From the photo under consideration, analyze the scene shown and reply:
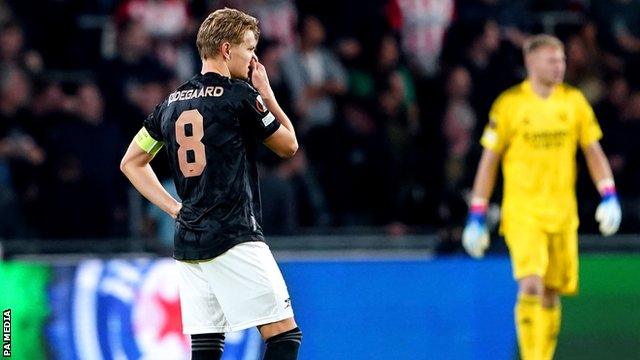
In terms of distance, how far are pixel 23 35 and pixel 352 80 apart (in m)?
2.96

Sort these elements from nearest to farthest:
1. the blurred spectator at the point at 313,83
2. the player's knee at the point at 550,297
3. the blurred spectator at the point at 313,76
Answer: the player's knee at the point at 550,297 → the blurred spectator at the point at 313,83 → the blurred spectator at the point at 313,76

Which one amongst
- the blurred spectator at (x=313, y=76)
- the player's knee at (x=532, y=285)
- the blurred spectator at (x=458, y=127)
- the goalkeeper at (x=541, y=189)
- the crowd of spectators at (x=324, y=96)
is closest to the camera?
the player's knee at (x=532, y=285)

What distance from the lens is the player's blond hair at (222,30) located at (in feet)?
21.0

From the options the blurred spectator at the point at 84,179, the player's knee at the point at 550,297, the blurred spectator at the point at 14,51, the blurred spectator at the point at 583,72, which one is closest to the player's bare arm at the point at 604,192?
the player's knee at the point at 550,297

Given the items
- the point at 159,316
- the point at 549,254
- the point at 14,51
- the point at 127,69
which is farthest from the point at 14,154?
the point at 549,254

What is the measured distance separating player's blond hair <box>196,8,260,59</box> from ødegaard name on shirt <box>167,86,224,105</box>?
0.15 meters

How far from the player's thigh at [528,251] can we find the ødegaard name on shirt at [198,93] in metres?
3.32

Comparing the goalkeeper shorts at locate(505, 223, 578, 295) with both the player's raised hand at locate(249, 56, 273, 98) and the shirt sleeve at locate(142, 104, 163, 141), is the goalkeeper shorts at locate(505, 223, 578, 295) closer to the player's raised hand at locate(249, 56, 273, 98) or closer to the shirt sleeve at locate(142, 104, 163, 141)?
the player's raised hand at locate(249, 56, 273, 98)

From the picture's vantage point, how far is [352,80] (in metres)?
13.4

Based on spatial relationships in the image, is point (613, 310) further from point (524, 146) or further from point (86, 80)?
point (86, 80)

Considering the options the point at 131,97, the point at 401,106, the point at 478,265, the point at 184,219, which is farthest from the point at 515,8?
the point at 184,219

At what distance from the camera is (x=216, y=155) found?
6398 millimetres

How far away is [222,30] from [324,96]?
6.84 m

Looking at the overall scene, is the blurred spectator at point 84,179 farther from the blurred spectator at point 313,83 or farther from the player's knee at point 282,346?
the player's knee at point 282,346
